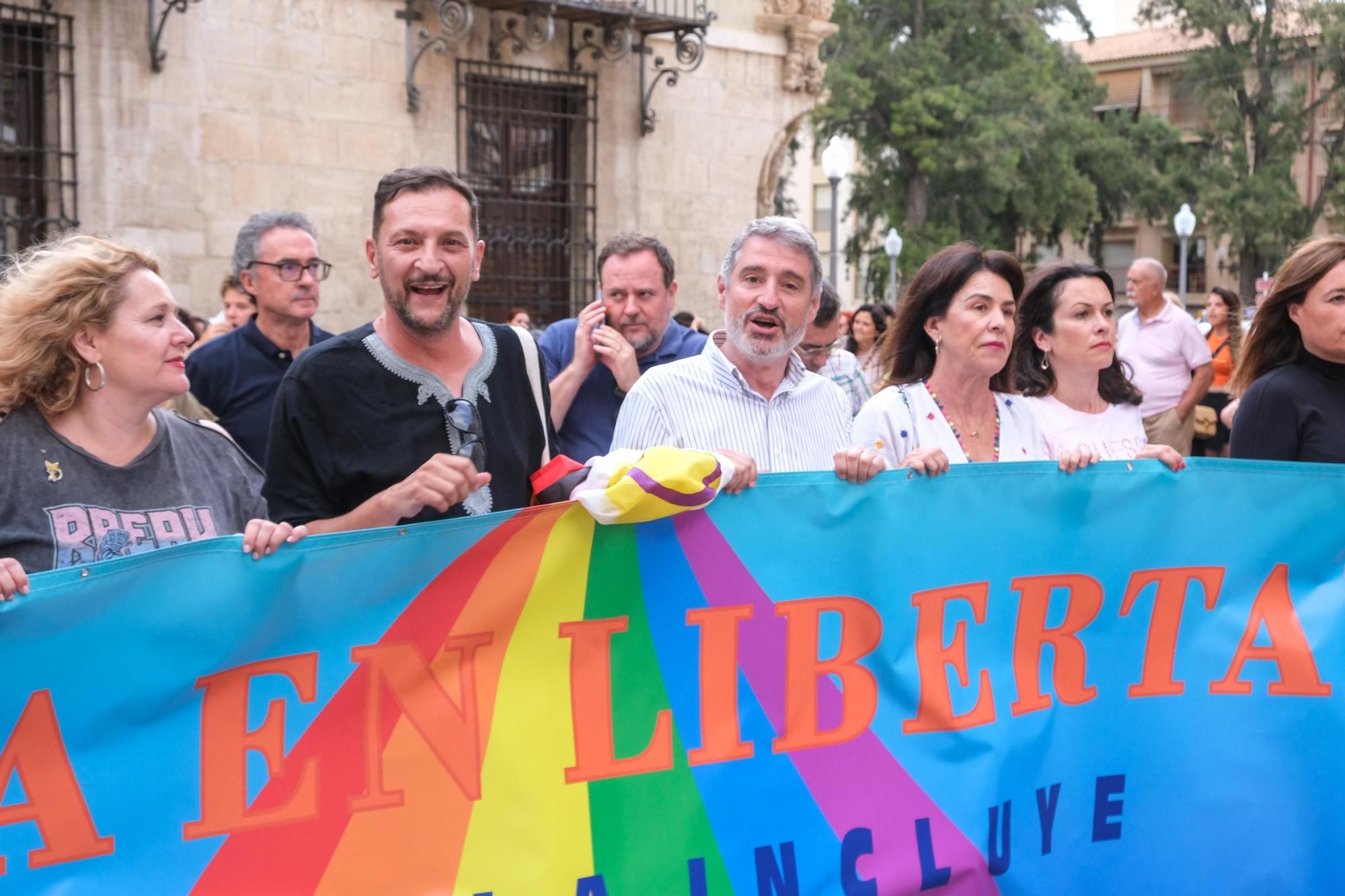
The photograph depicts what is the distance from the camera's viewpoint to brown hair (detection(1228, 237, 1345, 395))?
4316mm

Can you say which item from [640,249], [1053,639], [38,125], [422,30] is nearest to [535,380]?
[1053,639]

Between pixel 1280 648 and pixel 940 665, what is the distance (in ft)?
3.34

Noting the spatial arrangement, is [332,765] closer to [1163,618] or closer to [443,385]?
[443,385]

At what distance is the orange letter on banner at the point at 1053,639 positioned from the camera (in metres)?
3.62

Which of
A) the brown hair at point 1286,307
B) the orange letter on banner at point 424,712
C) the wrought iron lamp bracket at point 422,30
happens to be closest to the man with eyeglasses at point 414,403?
the orange letter on banner at point 424,712

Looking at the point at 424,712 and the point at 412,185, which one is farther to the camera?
the point at 412,185

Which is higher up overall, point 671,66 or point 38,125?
point 671,66

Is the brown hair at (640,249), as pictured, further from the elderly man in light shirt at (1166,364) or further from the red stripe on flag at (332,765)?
the elderly man in light shirt at (1166,364)

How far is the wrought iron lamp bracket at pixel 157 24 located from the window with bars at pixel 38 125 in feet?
2.02

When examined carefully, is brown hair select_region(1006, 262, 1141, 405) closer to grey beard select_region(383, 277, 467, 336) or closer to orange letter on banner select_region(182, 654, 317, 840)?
grey beard select_region(383, 277, 467, 336)

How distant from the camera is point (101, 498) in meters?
3.13

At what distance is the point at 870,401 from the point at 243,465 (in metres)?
1.72

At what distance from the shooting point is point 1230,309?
1184 centimetres

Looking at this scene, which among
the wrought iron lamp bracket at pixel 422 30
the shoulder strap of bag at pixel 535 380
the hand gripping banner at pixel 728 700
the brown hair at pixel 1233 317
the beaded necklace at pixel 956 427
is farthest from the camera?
the wrought iron lamp bracket at pixel 422 30
